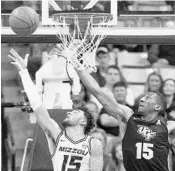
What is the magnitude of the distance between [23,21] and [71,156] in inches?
66.4

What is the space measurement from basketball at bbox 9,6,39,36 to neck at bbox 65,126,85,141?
1344 mm

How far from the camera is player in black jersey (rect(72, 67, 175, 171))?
6.93 metres

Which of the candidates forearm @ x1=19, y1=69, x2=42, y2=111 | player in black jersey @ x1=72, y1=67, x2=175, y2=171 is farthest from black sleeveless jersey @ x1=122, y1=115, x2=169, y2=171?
forearm @ x1=19, y1=69, x2=42, y2=111

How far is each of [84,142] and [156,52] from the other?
3756 millimetres

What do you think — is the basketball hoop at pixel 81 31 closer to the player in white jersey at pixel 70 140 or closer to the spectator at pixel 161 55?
the player in white jersey at pixel 70 140

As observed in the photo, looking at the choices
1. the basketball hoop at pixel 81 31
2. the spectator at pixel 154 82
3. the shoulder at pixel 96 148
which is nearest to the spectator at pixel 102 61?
the spectator at pixel 154 82

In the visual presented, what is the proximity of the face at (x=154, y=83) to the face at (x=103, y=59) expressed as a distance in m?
0.73

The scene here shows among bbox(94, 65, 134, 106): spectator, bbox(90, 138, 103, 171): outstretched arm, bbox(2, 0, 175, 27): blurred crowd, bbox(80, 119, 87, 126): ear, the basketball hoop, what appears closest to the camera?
bbox(90, 138, 103, 171): outstretched arm

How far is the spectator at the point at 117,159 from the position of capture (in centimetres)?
901

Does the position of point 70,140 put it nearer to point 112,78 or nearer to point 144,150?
point 144,150

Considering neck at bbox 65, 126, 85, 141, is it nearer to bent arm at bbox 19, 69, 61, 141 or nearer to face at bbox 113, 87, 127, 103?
bent arm at bbox 19, 69, 61, 141

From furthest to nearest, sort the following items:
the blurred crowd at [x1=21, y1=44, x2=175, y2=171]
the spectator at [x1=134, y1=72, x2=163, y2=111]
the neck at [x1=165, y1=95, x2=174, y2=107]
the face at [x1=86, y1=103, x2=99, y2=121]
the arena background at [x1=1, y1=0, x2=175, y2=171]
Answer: the spectator at [x1=134, y1=72, x2=163, y2=111] < the neck at [x1=165, y1=95, x2=174, y2=107] < the face at [x1=86, y1=103, x2=99, y2=121] < the blurred crowd at [x1=21, y1=44, x2=175, y2=171] < the arena background at [x1=1, y1=0, x2=175, y2=171]

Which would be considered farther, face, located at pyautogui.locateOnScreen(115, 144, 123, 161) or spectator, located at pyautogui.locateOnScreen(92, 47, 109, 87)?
spectator, located at pyautogui.locateOnScreen(92, 47, 109, 87)

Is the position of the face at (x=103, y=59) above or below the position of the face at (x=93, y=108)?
above
